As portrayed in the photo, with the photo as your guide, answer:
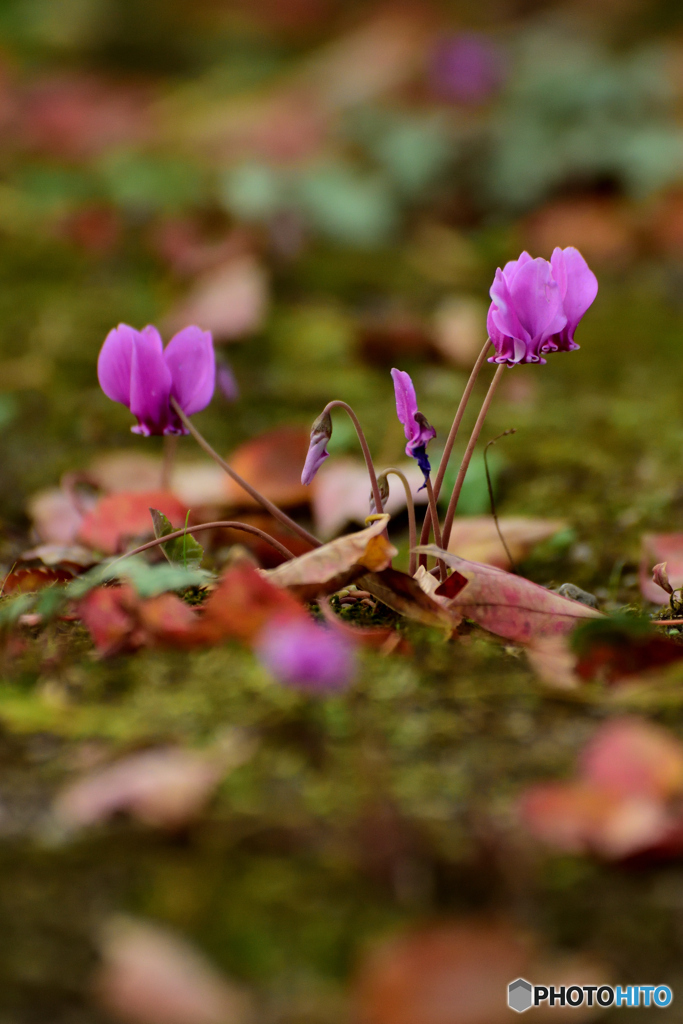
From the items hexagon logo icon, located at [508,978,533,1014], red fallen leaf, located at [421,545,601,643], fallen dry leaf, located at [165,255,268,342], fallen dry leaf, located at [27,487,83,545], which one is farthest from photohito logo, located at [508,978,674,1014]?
fallen dry leaf, located at [165,255,268,342]

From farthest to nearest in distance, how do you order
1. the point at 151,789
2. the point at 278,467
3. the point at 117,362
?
the point at 278,467 < the point at 117,362 < the point at 151,789

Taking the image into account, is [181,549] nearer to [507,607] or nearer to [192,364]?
[192,364]

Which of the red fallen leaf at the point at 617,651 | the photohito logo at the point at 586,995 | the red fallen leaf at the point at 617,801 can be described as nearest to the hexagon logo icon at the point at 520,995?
the photohito logo at the point at 586,995

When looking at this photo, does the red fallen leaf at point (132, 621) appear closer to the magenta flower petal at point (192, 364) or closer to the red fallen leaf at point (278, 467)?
the magenta flower petal at point (192, 364)

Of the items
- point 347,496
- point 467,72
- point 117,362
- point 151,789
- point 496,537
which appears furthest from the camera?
point 467,72

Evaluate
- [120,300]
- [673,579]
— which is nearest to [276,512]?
[673,579]

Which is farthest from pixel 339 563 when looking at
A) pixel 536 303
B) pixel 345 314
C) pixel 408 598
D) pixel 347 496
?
pixel 345 314

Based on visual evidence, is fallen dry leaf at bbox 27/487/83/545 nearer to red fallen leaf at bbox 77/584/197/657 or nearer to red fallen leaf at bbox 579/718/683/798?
red fallen leaf at bbox 77/584/197/657
